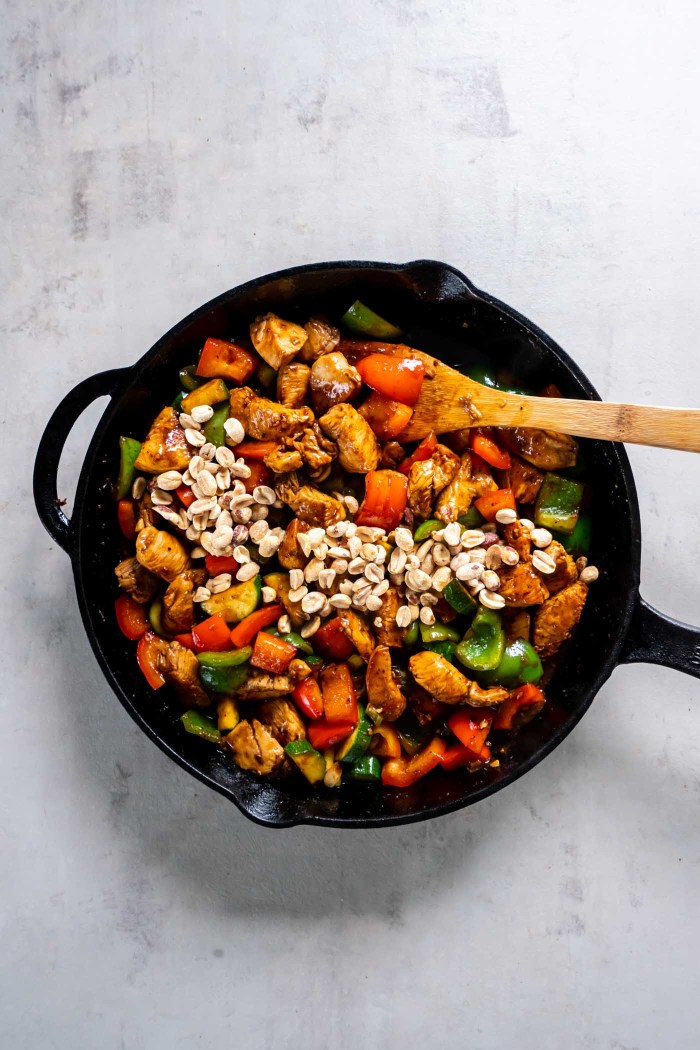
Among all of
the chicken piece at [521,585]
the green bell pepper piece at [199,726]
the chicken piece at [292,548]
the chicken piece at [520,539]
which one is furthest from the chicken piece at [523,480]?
the green bell pepper piece at [199,726]

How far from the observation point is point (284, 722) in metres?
2.63

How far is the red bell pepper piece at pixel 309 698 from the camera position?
2.64 m

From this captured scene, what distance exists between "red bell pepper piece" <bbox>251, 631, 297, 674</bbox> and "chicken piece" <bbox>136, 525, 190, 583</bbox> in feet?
1.11

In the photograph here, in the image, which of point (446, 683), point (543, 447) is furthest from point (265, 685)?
point (543, 447)

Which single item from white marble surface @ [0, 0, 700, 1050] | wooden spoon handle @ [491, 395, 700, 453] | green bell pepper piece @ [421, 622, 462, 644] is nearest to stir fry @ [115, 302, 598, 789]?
green bell pepper piece @ [421, 622, 462, 644]

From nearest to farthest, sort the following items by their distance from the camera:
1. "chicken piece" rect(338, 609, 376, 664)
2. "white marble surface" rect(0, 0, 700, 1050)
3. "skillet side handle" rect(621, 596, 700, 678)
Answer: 1. "skillet side handle" rect(621, 596, 700, 678)
2. "chicken piece" rect(338, 609, 376, 664)
3. "white marble surface" rect(0, 0, 700, 1050)

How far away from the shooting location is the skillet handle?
8.67 ft

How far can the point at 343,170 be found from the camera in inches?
118

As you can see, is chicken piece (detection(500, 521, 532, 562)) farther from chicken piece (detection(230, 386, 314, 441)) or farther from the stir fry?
chicken piece (detection(230, 386, 314, 441))

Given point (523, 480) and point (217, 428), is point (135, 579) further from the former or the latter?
point (523, 480)

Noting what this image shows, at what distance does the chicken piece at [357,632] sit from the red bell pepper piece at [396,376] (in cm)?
68

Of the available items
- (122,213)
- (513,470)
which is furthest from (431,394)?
(122,213)

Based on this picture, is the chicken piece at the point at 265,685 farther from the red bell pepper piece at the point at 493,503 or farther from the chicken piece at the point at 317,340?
the chicken piece at the point at 317,340

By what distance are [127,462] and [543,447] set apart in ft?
4.25
